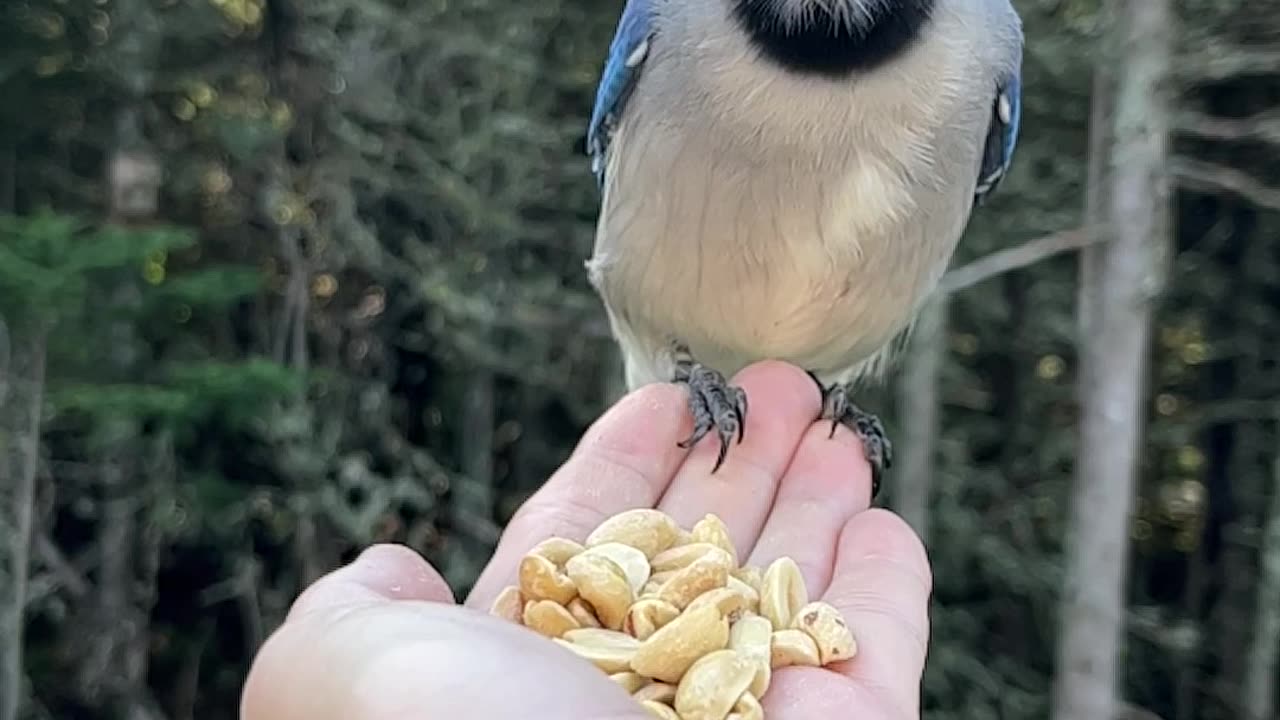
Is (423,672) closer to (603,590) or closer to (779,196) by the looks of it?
(603,590)

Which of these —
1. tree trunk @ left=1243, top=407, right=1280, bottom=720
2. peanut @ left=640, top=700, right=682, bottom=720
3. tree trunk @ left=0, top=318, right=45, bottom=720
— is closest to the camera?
peanut @ left=640, top=700, right=682, bottom=720

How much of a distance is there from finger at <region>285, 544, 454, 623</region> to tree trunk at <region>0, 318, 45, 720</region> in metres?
1.52

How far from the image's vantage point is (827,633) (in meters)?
0.99

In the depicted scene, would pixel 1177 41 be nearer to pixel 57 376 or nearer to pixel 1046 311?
pixel 1046 311

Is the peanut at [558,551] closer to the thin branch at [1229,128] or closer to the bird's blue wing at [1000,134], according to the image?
the bird's blue wing at [1000,134]

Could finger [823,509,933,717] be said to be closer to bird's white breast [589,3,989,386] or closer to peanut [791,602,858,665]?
peanut [791,602,858,665]

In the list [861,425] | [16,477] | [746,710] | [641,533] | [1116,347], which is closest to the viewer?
[746,710]

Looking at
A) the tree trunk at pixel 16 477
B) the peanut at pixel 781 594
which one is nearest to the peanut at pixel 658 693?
the peanut at pixel 781 594

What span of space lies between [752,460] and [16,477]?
1.65m

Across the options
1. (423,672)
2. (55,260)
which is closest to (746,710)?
(423,672)

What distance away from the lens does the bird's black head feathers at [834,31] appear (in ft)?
3.92

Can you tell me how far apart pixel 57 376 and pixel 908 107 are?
5.70 ft

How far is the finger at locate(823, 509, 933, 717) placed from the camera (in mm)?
1014

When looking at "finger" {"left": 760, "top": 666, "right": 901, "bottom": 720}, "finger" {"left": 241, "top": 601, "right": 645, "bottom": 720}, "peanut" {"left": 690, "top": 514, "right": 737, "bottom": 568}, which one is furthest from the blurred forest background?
"finger" {"left": 241, "top": 601, "right": 645, "bottom": 720}
